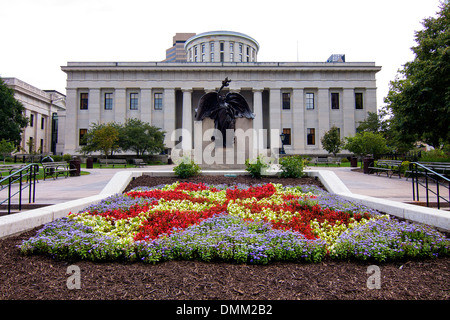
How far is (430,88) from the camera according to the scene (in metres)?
15.0

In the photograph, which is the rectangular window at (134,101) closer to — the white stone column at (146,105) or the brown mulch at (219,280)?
the white stone column at (146,105)

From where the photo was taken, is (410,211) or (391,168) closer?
(410,211)

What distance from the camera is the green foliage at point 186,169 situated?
10.0 metres

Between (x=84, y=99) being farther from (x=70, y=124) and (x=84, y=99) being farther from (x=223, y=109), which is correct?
(x=223, y=109)

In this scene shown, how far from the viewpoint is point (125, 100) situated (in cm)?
4556

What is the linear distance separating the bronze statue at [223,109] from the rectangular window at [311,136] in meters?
34.9

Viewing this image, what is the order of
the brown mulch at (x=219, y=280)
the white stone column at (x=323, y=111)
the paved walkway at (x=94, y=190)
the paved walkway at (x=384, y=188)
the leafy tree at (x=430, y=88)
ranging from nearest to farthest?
the brown mulch at (x=219, y=280) → the paved walkway at (x=94, y=190) → the paved walkway at (x=384, y=188) → the leafy tree at (x=430, y=88) → the white stone column at (x=323, y=111)

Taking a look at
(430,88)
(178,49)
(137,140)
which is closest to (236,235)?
(430,88)

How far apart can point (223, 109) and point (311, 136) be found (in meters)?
36.2

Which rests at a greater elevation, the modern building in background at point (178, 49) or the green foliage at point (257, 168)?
the modern building in background at point (178, 49)

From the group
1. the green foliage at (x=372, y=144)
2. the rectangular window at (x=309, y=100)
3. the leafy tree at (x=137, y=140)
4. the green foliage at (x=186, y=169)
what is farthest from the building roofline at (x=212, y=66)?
the green foliage at (x=186, y=169)

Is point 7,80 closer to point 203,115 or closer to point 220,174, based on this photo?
point 203,115

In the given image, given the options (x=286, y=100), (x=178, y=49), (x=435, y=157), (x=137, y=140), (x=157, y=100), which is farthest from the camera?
(x=178, y=49)
